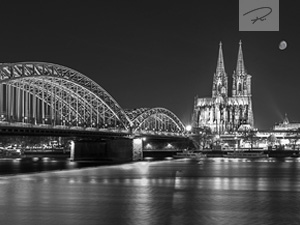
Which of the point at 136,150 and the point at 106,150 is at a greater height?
the point at 106,150

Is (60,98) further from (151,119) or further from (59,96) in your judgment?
(151,119)

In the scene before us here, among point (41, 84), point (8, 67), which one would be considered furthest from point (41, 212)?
point (41, 84)

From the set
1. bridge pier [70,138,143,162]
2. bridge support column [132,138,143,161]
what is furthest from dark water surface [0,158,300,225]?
bridge support column [132,138,143,161]

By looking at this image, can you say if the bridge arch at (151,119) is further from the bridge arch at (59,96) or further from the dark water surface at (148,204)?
the dark water surface at (148,204)

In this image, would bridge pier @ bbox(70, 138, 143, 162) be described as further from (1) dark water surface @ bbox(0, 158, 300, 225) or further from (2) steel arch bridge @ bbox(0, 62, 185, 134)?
(1) dark water surface @ bbox(0, 158, 300, 225)

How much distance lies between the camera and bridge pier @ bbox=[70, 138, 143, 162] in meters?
114

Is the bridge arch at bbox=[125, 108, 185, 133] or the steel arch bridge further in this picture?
the bridge arch at bbox=[125, 108, 185, 133]

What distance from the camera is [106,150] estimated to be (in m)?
114

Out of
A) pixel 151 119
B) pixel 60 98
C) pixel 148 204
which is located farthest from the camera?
pixel 151 119

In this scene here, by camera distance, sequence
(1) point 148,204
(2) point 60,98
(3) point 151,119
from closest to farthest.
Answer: (1) point 148,204
(2) point 60,98
(3) point 151,119

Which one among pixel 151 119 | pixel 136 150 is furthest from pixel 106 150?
pixel 151 119

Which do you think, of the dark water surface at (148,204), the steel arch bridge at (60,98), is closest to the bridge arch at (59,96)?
the steel arch bridge at (60,98)

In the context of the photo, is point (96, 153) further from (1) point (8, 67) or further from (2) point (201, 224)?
(2) point (201, 224)

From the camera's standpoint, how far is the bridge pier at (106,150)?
375 ft
